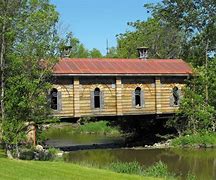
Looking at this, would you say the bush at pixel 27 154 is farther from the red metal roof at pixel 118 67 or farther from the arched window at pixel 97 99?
the arched window at pixel 97 99

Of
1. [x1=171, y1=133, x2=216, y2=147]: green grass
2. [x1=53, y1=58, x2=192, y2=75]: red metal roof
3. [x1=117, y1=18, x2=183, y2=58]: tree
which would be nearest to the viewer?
[x1=53, y1=58, x2=192, y2=75]: red metal roof

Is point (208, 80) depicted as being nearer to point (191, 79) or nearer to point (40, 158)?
point (191, 79)

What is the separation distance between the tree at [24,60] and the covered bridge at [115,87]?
8.71 m

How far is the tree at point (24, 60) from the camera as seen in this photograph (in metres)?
20.9

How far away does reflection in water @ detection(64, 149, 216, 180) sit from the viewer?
2425 cm

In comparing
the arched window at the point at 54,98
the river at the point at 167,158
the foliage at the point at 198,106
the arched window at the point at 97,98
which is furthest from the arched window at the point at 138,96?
the arched window at the point at 54,98

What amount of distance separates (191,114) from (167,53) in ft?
87.5

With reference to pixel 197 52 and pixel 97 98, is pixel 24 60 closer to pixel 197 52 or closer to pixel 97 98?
pixel 97 98

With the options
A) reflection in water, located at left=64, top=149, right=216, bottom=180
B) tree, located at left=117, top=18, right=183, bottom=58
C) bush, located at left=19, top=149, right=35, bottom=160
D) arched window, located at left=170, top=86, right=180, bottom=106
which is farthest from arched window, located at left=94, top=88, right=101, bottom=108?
tree, located at left=117, top=18, right=183, bottom=58

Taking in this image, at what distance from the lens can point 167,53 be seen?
62031 mm

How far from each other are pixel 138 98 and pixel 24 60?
15495 millimetres

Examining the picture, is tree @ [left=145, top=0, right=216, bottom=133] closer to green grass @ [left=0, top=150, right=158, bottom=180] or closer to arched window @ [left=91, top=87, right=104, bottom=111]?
arched window @ [left=91, top=87, right=104, bottom=111]

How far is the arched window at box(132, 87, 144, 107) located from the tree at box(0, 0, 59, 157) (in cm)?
1357

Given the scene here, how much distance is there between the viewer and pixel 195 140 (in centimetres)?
3450
